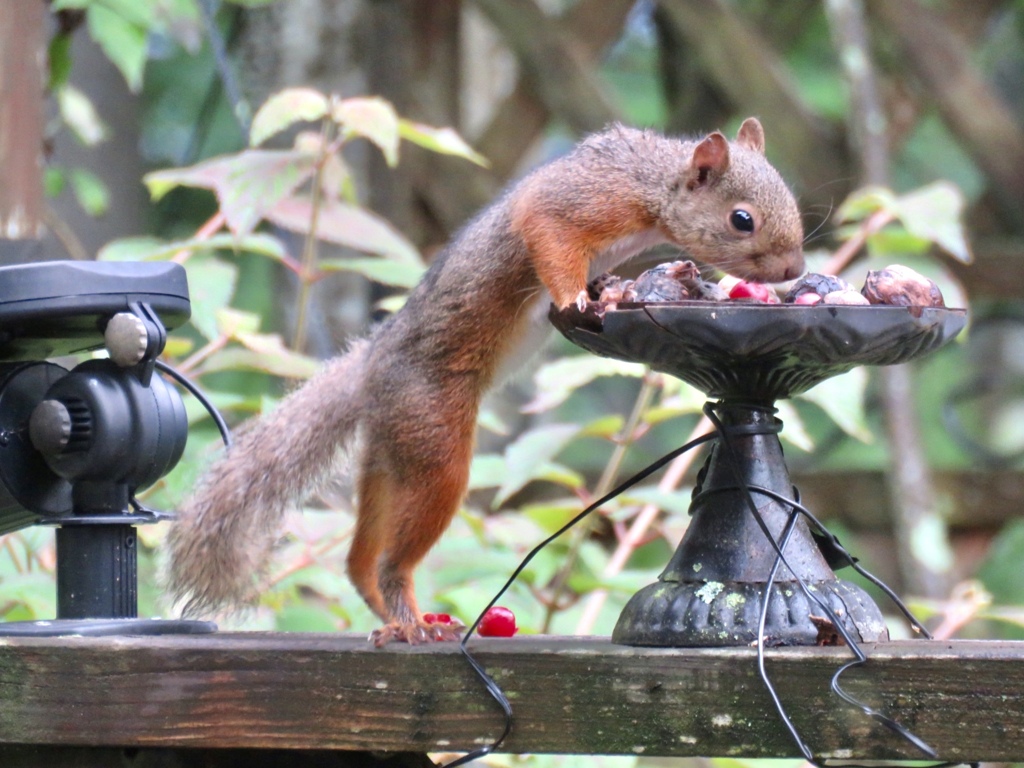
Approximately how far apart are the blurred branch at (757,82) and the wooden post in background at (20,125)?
1.52 meters

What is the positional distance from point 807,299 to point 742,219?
0.58 meters

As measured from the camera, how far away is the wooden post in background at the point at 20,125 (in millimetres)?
2043

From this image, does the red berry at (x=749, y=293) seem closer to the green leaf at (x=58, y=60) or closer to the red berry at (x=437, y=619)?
the red berry at (x=437, y=619)

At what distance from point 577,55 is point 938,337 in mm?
2069

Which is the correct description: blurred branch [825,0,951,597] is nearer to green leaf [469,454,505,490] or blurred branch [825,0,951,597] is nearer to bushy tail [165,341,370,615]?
green leaf [469,454,505,490]

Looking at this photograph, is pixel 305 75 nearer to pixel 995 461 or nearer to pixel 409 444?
pixel 409 444

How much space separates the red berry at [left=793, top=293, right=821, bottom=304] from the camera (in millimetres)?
1198

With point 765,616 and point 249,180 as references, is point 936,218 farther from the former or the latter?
point 765,616

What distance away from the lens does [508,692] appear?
108cm

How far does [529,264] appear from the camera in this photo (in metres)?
1.77

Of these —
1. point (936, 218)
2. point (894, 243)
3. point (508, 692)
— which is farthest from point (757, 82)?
point (508, 692)

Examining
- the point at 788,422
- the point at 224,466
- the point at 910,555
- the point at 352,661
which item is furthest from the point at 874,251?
the point at 352,661

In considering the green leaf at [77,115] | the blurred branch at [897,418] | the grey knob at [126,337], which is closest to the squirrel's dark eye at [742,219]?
the grey knob at [126,337]

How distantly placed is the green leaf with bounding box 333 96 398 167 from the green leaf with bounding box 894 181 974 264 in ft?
2.79
